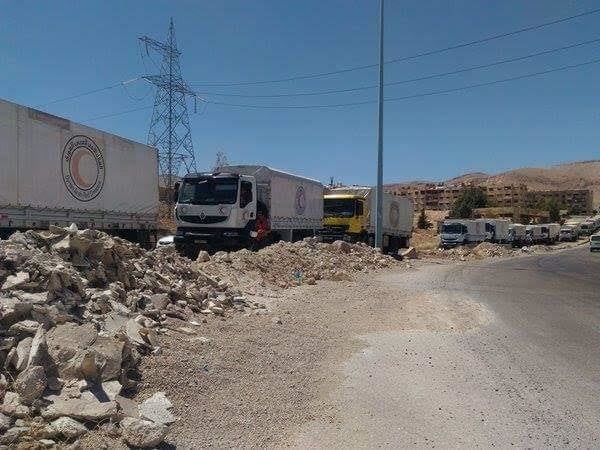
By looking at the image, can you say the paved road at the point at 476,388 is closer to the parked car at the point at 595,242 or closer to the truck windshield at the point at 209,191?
the truck windshield at the point at 209,191

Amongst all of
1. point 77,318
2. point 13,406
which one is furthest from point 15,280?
point 13,406

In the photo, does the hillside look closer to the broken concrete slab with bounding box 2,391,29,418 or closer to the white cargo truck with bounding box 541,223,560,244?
the white cargo truck with bounding box 541,223,560,244

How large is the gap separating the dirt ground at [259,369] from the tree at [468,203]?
247 ft

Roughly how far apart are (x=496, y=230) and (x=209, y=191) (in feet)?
131

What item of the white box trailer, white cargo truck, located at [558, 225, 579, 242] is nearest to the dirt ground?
the white box trailer

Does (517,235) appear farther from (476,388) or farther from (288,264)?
(476,388)

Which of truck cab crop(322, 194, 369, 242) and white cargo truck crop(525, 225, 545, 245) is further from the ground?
truck cab crop(322, 194, 369, 242)

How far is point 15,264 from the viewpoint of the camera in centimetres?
620

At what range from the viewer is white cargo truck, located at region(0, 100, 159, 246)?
1438cm

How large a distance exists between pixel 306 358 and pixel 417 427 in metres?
2.27

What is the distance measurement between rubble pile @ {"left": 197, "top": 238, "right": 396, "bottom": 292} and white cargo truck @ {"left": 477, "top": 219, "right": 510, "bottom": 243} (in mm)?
30610

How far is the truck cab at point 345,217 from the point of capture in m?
→ 29.2

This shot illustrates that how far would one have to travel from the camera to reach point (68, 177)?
1617 centimetres

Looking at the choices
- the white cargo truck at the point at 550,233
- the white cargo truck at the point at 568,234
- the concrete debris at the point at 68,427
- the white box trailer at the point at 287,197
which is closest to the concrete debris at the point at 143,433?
the concrete debris at the point at 68,427
